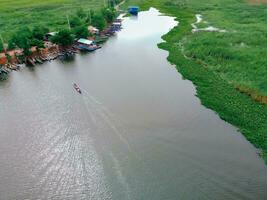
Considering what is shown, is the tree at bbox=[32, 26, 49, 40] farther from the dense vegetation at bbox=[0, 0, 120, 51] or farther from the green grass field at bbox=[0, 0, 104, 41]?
the green grass field at bbox=[0, 0, 104, 41]

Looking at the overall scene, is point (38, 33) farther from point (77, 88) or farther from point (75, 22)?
point (77, 88)

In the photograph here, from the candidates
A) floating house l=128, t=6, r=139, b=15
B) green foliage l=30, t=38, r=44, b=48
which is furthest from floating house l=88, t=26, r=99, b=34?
floating house l=128, t=6, r=139, b=15

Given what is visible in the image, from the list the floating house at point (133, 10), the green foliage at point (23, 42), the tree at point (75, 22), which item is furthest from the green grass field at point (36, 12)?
the floating house at point (133, 10)

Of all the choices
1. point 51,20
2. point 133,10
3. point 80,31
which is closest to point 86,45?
point 80,31

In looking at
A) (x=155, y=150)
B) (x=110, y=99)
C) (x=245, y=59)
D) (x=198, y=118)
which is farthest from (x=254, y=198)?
(x=245, y=59)

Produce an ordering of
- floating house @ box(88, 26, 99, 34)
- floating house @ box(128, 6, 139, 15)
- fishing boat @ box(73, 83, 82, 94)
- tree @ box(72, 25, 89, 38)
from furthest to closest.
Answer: floating house @ box(128, 6, 139, 15), floating house @ box(88, 26, 99, 34), tree @ box(72, 25, 89, 38), fishing boat @ box(73, 83, 82, 94)

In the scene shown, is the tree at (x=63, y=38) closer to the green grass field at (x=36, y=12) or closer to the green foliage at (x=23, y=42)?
the green foliage at (x=23, y=42)
